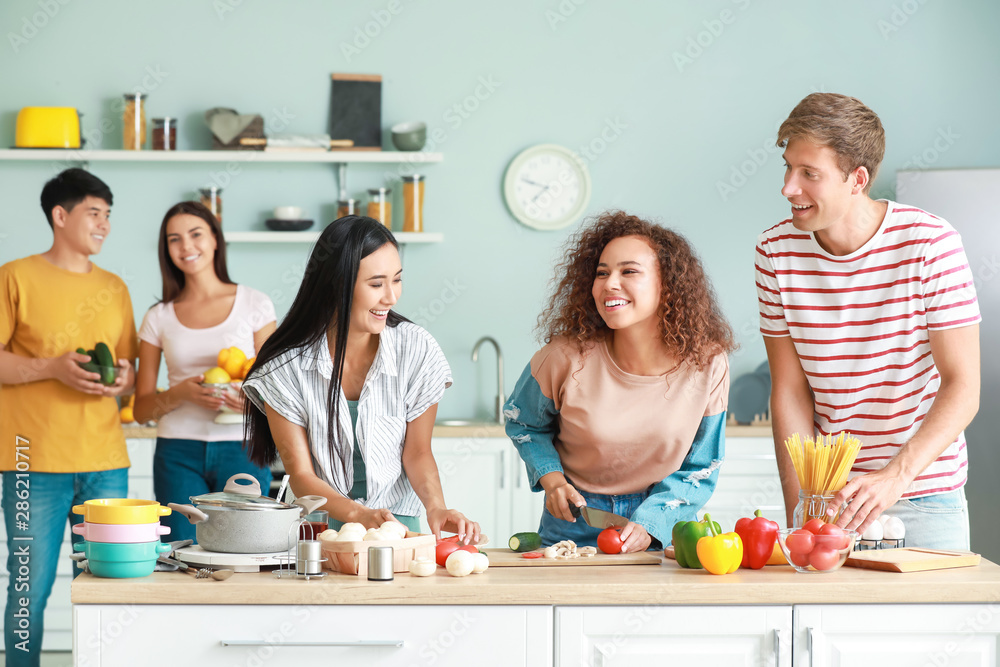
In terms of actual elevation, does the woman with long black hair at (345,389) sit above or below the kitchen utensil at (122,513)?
above

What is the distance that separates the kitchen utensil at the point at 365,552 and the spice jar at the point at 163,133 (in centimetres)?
291

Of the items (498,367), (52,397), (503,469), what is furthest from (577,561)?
(498,367)

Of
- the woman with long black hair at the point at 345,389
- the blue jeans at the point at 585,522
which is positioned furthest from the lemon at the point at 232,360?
the blue jeans at the point at 585,522

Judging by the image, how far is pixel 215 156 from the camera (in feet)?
12.5

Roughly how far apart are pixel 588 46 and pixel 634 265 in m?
2.51

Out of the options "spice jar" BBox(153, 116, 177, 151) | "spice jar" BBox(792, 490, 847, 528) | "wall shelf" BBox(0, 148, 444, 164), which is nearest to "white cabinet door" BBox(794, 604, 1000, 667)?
"spice jar" BBox(792, 490, 847, 528)

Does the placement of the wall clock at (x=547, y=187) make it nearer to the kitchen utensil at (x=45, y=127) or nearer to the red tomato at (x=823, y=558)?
the kitchen utensil at (x=45, y=127)

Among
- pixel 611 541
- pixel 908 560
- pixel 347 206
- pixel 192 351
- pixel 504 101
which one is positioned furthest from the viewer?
pixel 504 101

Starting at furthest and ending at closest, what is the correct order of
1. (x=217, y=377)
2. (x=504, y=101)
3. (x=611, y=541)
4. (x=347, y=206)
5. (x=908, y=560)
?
1. (x=504, y=101)
2. (x=347, y=206)
3. (x=217, y=377)
4. (x=611, y=541)
5. (x=908, y=560)

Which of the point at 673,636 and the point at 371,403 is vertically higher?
the point at 371,403

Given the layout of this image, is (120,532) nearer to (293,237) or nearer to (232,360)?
(232,360)

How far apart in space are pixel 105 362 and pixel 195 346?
0.26 meters

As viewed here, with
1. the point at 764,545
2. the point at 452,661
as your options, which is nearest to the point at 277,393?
the point at 452,661

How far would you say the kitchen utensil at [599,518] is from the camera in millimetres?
1706
